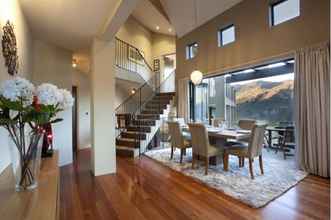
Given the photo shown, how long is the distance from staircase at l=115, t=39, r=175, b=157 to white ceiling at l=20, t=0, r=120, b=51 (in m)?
3.05

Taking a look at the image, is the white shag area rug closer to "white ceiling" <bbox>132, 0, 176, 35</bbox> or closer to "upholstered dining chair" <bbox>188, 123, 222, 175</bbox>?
"upholstered dining chair" <bbox>188, 123, 222, 175</bbox>

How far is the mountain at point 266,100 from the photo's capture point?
6.02 meters

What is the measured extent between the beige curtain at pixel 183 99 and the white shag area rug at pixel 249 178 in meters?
2.53

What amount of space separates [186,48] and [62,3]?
215 inches

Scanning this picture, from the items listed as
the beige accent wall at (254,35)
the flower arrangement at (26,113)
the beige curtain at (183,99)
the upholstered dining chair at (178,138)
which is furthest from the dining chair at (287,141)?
the flower arrangement at (26,113)

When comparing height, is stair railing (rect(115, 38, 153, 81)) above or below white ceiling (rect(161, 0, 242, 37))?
below

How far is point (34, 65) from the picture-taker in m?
4.46

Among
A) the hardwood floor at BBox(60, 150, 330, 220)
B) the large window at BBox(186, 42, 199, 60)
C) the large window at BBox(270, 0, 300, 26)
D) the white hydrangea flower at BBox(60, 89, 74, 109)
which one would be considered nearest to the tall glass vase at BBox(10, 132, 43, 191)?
the white hydrangea flower at BBox(60, 89, 74, 109)

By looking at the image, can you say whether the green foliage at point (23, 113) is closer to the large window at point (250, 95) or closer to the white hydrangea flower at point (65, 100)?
the white hydrangea flower at point (65, 100)

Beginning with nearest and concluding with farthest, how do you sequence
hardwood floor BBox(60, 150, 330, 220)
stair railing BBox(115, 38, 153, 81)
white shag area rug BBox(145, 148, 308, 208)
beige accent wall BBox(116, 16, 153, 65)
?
1. hardwood floor BBox(60, 150, 330, 220)
2. white shag area rug BBox(145, 148, 308, 208)
3. stair railing BBox(115, 38, 153, 81)
4. beige accent wall BBox(116, 16, 153, 65)

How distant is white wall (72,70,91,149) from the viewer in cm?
707

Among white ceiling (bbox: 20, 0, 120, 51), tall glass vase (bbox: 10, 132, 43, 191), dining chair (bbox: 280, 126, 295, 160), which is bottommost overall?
dining chair (bbox: 280, 126, 295, 160)

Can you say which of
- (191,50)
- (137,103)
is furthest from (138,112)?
(191,50)

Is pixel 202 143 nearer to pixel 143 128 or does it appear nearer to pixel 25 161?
pixel 143 128
